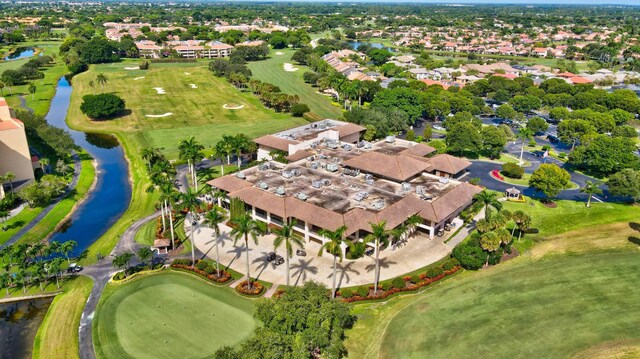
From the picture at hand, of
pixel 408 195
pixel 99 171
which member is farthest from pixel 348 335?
pixel 99 171

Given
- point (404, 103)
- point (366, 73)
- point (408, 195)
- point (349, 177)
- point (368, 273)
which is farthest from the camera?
point (366, 73)

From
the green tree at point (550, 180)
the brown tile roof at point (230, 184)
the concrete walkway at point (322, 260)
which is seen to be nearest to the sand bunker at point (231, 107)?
the brown tile roof at point (230, 184)

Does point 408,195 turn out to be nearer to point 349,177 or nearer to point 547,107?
point 349,177

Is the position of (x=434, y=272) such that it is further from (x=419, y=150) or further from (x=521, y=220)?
(x=419, y=150)

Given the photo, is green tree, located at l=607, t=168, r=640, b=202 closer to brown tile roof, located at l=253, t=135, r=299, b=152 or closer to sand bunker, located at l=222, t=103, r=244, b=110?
brown tile roof, located at l=253, t=135, r=299, b=152

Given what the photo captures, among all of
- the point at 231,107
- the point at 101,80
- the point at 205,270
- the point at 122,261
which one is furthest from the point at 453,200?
the point at 101,80

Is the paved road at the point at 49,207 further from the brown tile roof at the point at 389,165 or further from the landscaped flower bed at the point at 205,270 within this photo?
the brown tile roof at the point at 389,165
